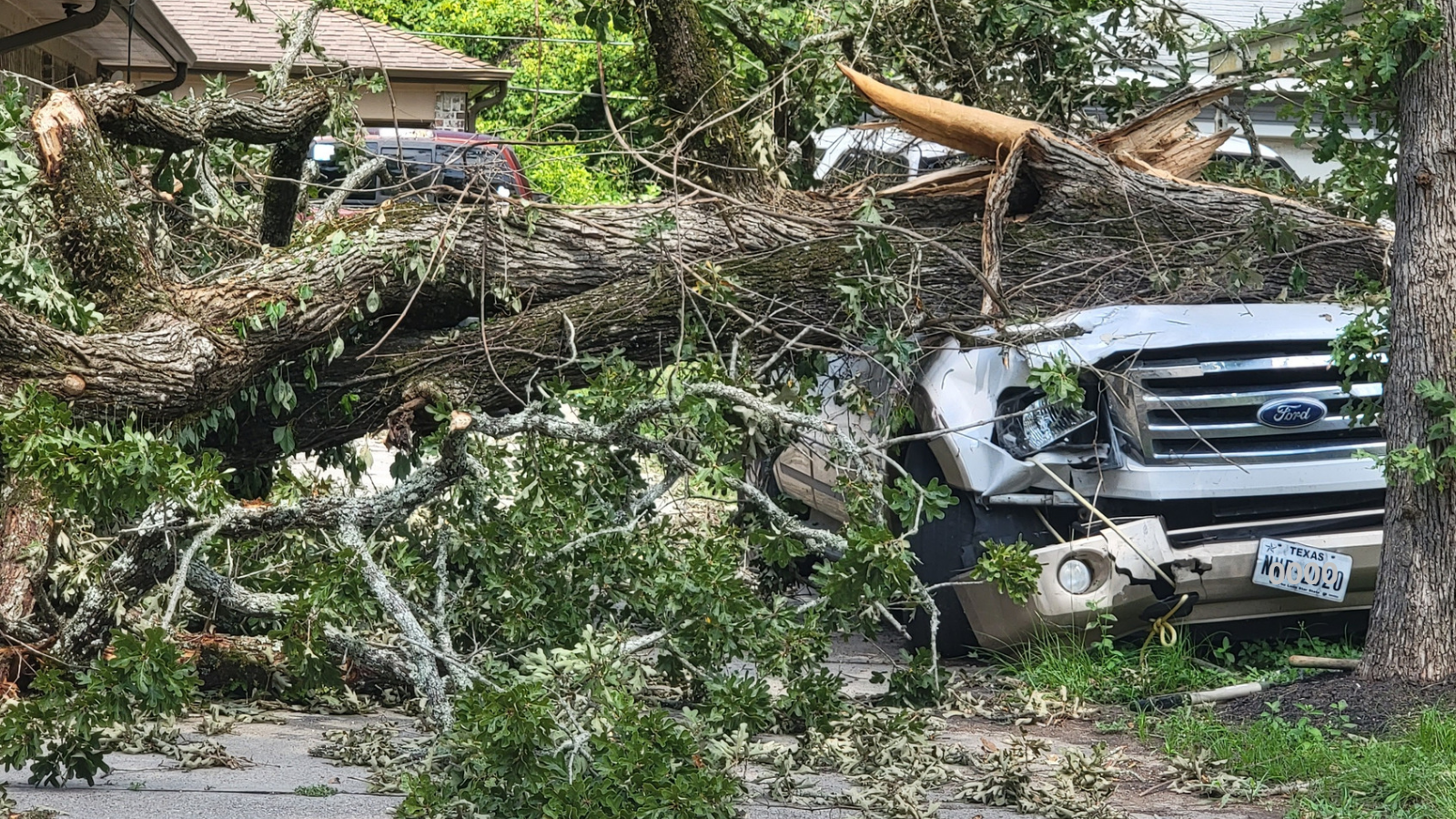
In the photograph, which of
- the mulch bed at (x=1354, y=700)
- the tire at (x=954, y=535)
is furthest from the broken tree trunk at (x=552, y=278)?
the mulch bed at (x=1354, y=700)

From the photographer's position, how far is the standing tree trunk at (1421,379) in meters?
5.06

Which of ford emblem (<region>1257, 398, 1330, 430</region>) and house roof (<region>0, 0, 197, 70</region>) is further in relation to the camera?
house roof (<region>0, 0, 197, 70</region>)

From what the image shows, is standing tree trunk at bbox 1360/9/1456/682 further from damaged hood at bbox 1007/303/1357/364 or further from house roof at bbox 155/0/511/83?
house roof at bbox 155/0/511/83

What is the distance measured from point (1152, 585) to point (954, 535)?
2.58 feet

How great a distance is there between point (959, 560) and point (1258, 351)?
1474 millimetres

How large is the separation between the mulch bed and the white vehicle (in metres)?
0.47

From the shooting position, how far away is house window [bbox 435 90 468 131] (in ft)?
67.1

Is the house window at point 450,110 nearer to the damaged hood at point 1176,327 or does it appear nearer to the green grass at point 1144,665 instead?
the damaged hood at point 1176,327

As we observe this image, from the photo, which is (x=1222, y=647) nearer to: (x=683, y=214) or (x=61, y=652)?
(x=683, y=214)

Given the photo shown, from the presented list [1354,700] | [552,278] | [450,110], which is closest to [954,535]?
[1354,700]

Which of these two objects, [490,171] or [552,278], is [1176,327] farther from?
[490,171]

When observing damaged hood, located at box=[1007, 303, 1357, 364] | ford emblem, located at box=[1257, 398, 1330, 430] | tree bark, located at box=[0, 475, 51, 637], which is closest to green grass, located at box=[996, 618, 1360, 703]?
ford emblem, located at box=[1257, 398, 1330, 430]

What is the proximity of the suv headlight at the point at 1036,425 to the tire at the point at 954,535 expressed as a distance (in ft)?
0.85

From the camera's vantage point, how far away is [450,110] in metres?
20.7
